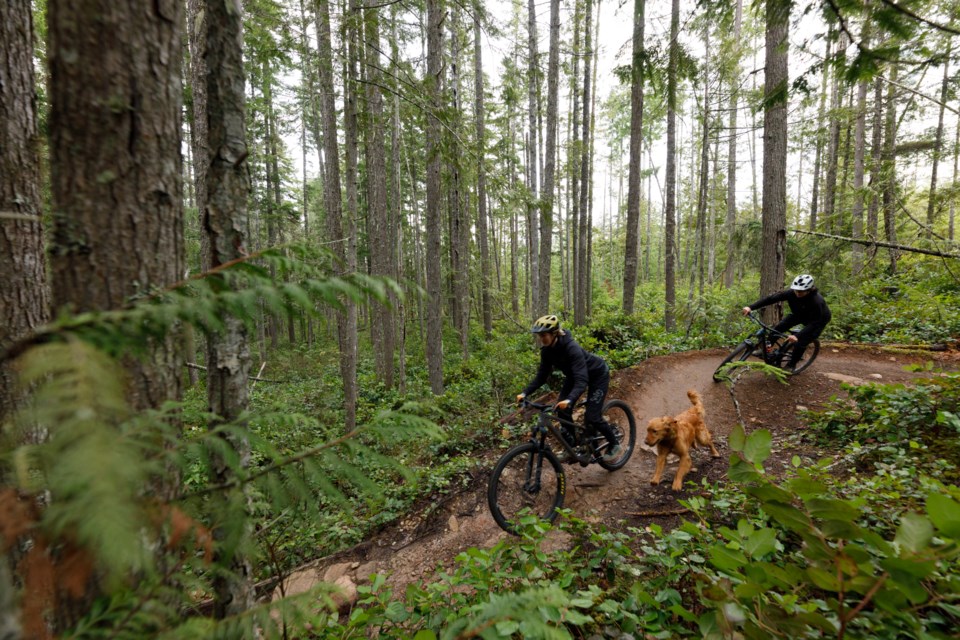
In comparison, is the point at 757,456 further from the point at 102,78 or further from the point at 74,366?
the point at 102,78

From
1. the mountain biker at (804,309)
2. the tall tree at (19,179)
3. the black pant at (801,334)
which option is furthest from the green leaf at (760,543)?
the black pant at (801,334)

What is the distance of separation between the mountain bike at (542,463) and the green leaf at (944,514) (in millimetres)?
3442

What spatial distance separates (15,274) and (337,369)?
→ 1600 centimetres

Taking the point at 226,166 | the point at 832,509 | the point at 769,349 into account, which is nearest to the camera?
the point at 832,509

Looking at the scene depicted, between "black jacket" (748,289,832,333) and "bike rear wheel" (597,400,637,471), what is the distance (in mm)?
2978

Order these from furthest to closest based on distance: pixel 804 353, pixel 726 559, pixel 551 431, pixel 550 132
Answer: pixel 550 132 → pixel 804 353 → pixel 551 431 → pixel 726 559

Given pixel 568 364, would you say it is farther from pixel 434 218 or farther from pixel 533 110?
pixel 533 110

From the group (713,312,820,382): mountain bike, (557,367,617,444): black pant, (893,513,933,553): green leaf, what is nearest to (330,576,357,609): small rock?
(557,367,617,444): black pant

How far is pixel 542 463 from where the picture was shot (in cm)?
519

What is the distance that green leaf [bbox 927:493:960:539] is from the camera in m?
1.11

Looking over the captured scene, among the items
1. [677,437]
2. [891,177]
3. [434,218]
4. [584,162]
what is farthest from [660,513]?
[584,162]

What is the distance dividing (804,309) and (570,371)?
5.16 meters

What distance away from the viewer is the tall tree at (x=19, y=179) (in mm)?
2516

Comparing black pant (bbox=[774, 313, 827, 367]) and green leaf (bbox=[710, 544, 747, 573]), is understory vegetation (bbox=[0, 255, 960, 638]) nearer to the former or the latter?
green leaf (bbox=[710, 544, 747, 573])
